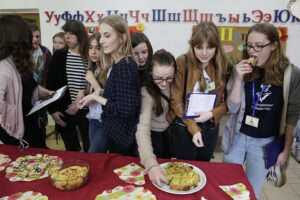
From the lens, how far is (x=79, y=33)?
7.75ft

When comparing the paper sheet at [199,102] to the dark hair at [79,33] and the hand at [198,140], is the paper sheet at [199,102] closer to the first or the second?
the hand at [198,140]

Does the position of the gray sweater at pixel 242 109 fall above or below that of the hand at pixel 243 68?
below

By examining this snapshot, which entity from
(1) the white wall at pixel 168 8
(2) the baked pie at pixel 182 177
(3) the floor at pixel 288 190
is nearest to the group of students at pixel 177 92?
(2) the baked pie at pixel 182 177

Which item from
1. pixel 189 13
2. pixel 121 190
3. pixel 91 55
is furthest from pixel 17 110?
pixel 189 13

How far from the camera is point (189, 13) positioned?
387 cm

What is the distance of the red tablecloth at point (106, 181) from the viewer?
1.13 metres

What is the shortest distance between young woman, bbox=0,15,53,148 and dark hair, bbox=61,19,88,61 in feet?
2.28

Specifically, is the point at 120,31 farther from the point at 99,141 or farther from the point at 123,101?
the point at 99,141

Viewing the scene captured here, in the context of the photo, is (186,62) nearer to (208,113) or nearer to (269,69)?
(208,113)

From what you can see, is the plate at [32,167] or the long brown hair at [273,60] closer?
the plate at [32,167]

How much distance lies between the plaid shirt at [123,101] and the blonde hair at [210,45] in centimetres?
41

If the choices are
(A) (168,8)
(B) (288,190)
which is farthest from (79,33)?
(B) (288,190)

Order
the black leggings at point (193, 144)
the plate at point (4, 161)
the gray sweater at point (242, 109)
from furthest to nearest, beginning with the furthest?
the black leggings at point (193, 144), the gray sweater at point (242, 109), the plate at point (4, 161)

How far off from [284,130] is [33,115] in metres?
1.77
